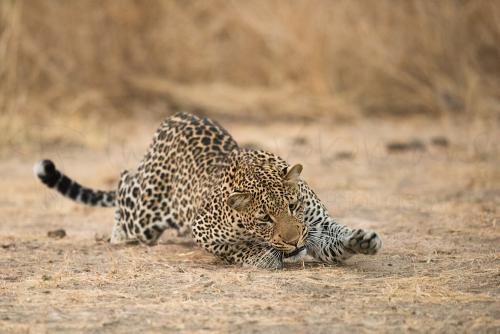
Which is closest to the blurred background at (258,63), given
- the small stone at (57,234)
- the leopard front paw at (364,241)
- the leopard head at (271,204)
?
the small stone at (57,234)

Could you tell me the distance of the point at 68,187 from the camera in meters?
8.50

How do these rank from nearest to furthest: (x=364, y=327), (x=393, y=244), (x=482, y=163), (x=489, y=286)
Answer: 1. (x=364, y=327)
2. (x=489, y=286)
3. (x=393, y=244)
4. (x=482, y=163)

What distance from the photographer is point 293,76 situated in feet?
54.7

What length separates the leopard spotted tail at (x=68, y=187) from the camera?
8250mm

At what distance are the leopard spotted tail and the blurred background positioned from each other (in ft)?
19.0

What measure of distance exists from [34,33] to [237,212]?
10.3 meters

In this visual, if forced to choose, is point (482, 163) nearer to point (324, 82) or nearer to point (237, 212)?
point (324, 82)

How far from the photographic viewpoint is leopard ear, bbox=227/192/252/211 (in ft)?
21.4

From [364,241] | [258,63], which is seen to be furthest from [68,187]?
[258,63]

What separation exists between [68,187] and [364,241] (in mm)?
3139

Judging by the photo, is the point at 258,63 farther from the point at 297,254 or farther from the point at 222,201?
the point at 297,254

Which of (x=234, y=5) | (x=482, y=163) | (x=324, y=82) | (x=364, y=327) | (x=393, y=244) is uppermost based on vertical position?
(x=234, y=5)

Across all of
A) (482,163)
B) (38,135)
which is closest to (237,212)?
(482,163)

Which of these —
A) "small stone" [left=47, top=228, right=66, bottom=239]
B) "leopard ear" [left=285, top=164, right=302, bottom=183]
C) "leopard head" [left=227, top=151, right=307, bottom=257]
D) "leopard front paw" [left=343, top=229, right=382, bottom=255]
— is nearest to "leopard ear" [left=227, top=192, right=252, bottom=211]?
"leopard head" [left=227, top=151, right=307, bottom=257]
